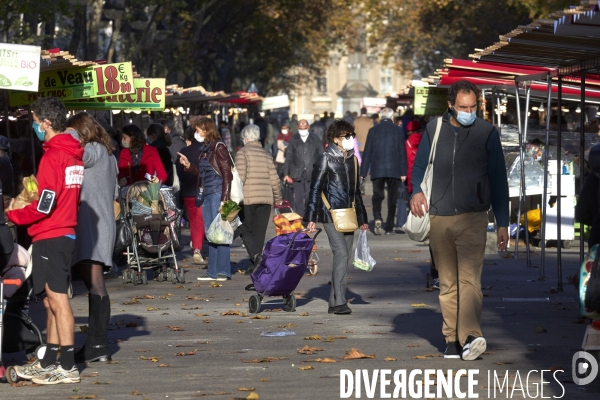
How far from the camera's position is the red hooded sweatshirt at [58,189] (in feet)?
26.5

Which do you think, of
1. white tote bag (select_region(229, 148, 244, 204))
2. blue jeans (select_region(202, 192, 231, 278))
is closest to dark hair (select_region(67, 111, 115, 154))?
white tote bag (select_region(229, 148, 244, 204))

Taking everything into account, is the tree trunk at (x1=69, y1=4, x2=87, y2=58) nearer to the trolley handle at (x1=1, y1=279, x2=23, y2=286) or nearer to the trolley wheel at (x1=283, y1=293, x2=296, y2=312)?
the trolley wheel at (x1=283, y1=293, x2=296, y2=312)

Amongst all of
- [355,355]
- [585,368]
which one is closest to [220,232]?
[355,355]

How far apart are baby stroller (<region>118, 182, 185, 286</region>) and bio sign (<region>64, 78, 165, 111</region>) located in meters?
2.75

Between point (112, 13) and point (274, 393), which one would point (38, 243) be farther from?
point (112, 13)

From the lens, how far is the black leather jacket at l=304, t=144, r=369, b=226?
452 inches

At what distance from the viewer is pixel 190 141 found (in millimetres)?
18969

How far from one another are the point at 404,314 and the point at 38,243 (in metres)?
4.31

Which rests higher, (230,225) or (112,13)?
(112,13)

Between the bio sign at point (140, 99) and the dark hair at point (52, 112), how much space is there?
27.4 ft

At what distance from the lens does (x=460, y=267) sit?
8.86m

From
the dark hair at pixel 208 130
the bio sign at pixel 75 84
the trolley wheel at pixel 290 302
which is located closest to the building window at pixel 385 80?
the dark hair at pixel 208 130

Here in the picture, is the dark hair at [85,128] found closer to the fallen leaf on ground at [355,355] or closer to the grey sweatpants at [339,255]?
the fallen leaf on ground at [355,355]

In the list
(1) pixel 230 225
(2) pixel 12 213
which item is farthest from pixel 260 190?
(2) pixel 12 213
